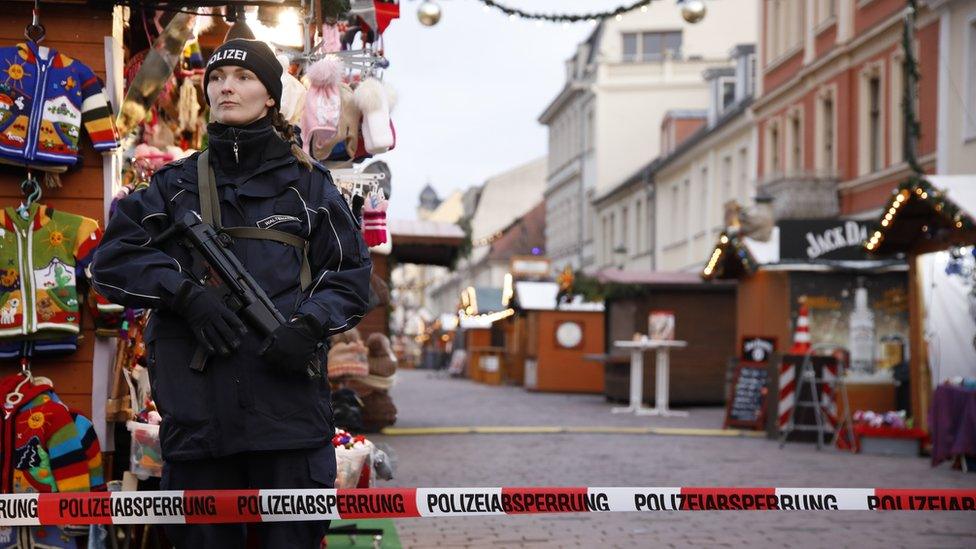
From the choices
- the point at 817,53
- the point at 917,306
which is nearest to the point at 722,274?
the point at 917,306

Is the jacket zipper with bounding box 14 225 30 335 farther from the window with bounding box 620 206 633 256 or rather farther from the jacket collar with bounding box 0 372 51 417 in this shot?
Result: the window with bounding box 620 206 633 256

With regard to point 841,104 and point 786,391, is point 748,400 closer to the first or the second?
point 786,391

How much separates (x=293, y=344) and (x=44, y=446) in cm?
252

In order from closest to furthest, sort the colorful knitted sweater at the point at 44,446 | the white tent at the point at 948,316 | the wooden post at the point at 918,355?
the colorful knitted sweater at the point at 44,446 → the white tent at the point at 948,316 → the wooden post at the point at 918,355

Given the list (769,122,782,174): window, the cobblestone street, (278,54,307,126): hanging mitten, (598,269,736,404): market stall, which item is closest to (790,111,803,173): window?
(769,122,782,174): window

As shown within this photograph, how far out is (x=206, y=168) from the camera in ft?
13.4


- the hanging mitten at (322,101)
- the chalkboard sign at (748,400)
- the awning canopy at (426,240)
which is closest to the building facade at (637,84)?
the chalkboard sign at (748,400)

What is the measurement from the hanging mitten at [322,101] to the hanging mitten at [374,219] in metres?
0.49

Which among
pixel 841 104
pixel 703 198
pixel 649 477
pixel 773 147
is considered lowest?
pixel 649 477

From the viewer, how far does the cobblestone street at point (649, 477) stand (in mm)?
8695

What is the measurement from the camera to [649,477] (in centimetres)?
1234

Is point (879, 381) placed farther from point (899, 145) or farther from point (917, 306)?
point (899, 145)

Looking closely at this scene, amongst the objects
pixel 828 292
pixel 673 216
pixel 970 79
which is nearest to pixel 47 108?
pixel 828 292

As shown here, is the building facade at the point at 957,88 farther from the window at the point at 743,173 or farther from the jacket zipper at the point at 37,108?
the jacket zipper at the point at 37,108
